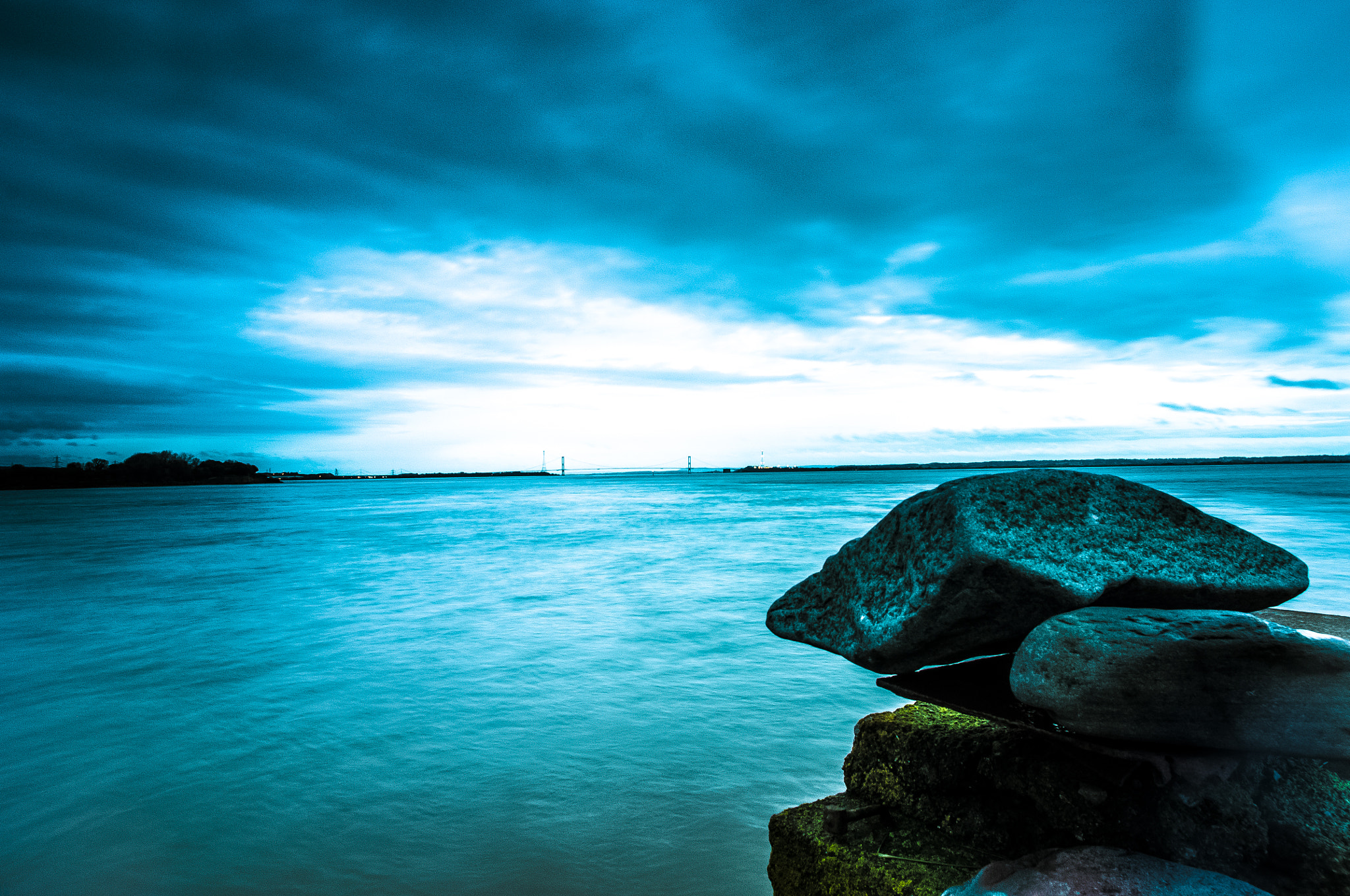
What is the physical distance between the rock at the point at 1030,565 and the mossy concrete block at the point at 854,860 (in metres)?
0.71

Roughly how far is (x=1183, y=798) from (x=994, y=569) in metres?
0.98

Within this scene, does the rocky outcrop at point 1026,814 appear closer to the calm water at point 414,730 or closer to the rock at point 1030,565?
the rock at point 1030,565

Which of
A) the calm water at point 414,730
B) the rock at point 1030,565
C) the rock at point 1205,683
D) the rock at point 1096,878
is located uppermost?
the rock at point 1030,565

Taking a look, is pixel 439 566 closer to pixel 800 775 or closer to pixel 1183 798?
pixel 800 775

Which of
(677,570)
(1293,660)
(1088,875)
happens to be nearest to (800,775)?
(1088,875)

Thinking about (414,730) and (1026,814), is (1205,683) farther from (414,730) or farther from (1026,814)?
(414,730)

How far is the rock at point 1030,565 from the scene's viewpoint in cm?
283

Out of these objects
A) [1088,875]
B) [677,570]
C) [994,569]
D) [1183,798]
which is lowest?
[677,570]

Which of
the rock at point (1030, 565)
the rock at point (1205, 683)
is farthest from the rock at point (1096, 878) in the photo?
the rock at point (1030, 565)

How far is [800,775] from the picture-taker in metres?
5.46

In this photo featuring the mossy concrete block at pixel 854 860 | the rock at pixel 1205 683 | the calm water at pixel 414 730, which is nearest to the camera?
the rock at pixel 1205 683

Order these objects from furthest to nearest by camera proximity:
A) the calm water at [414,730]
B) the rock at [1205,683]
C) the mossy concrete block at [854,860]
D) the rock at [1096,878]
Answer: the calm water at [414,730] → the mossy concrete block at [854,860] → the rock at [1205,683] → the rock at [1096,878]

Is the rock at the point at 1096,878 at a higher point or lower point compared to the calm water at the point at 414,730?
higher

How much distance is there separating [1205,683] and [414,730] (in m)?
6.29
